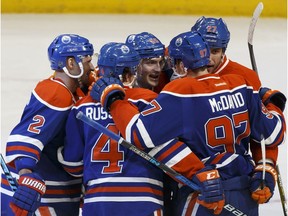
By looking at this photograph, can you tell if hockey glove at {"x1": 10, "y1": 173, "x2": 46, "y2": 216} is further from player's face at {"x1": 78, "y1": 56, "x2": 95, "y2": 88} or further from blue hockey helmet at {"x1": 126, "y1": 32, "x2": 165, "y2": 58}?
blue hockey helmet at {"x1": 126, "y1": 32, "x2": 165, "y2": 58}

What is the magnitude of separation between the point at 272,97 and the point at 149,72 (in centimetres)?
54

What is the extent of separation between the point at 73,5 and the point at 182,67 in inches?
200

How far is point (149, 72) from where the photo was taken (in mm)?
3709

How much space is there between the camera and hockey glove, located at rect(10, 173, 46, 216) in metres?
3.25

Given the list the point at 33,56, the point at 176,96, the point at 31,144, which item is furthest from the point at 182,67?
the point at 33,56

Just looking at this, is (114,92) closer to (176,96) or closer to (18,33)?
(176,96)

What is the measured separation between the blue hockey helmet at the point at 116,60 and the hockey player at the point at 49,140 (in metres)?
0.17

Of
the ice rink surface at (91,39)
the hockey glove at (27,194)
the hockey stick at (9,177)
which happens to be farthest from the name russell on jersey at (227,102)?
the ice rink surface at (91,39)

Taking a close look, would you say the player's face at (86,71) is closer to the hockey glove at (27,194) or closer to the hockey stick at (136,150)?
the hockey stick at (136,150)

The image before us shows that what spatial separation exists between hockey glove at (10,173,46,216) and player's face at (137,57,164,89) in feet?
2.31

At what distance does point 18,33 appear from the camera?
7.65 metres

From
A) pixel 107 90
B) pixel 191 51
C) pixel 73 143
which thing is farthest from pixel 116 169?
pixel 191 51

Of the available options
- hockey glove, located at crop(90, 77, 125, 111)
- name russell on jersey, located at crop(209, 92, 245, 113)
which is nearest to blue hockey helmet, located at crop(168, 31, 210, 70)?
name russell on jersey, located at crop(209, 92, 245, 113)

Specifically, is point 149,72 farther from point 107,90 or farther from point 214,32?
point 107,90
